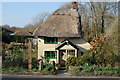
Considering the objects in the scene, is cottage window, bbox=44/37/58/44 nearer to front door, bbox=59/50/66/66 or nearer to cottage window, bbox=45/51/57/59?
cottage window, bbox=45/51/57/59

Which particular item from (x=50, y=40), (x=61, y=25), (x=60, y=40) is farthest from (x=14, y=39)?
(x=60, y=40)

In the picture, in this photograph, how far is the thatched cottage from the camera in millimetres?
18469

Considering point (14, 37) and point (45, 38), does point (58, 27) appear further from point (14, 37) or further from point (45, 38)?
point (14, 37)

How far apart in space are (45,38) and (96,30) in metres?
11.5

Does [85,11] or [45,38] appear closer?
[45,38]

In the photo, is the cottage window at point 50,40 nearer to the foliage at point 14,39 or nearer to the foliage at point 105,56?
the foliage at point 105,56

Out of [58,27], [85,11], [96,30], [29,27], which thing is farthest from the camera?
[29,27]

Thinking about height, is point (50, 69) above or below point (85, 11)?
below

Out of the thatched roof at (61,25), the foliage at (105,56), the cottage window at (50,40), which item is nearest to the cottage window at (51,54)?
the cottage window at (50,40)

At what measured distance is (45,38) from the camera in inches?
778

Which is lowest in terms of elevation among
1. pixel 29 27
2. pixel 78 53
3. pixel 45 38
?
pixel 78 53

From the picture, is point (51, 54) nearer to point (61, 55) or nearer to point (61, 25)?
point (61, 55)

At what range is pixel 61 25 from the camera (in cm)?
2061

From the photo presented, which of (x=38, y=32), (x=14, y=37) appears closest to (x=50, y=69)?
(x=38, y=32)
